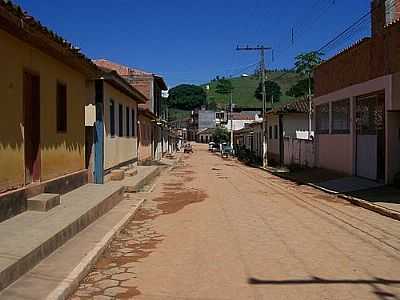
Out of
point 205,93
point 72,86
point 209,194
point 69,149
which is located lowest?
point 209,194

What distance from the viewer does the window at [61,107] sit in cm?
1227

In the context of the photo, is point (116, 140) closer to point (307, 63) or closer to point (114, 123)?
point (114, 123)

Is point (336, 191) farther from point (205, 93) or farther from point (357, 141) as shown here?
point (205, 93)

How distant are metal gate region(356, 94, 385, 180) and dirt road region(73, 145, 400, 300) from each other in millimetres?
4783

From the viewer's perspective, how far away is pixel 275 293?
610 cm

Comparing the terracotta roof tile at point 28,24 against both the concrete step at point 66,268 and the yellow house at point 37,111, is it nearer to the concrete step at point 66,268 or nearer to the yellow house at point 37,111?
the yellow house at point 37,111

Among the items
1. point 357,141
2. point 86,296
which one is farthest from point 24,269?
point 357,141

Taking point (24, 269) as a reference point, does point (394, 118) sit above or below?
above

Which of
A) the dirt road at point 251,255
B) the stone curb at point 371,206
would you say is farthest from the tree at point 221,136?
the dirt road at point 251,255

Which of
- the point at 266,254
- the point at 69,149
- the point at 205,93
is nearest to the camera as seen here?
the point at 266,254

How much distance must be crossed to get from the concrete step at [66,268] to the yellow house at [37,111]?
119 centimetres

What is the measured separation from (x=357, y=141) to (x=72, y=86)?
12.1 meters

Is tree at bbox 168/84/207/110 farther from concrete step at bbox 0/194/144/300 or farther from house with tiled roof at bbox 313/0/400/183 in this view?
concrete step at bbox 0/194/144/300

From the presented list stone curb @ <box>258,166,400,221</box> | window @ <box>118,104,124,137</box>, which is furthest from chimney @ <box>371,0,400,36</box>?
window @ <box>118,104,124,137</box>
